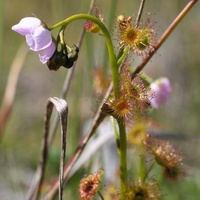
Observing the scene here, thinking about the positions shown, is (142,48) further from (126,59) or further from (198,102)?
(198,102)

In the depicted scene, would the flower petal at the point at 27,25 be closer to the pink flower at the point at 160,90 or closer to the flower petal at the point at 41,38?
the flower petal at the point at 41,38

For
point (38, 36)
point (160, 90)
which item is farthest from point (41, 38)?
point (160, 90)

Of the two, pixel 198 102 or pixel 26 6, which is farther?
pixel 26 6

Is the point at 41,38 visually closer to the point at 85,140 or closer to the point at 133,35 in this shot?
the point at 133,35

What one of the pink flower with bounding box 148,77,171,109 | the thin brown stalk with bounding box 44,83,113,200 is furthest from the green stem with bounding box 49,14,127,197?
the pink flower with bounding box 148,77,171,109

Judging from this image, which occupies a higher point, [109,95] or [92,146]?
[92,146]

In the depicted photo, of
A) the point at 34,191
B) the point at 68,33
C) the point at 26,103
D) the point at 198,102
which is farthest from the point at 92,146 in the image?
the point at 68,33

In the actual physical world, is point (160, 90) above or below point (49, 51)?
above
